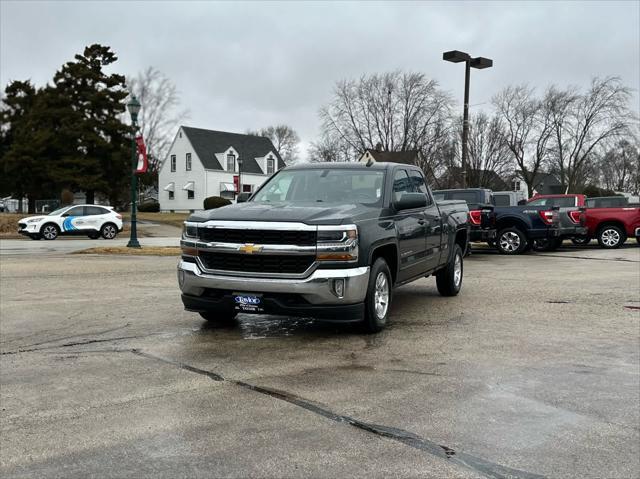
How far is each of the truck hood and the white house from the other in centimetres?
5021

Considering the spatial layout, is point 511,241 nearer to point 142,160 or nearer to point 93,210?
point 142,160

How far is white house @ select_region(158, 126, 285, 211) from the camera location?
2296 inches

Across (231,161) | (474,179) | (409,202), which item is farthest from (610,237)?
(231,161)

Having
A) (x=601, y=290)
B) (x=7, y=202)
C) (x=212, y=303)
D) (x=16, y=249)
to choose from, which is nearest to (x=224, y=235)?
(x=212, y=303)

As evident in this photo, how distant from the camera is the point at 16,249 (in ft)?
69.9

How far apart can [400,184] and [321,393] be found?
3.98 meters

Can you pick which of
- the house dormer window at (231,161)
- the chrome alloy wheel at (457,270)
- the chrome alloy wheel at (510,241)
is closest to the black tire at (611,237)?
the chrome alloy wheel at (510,241)

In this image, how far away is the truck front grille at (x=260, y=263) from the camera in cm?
625

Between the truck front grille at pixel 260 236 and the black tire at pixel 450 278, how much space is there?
13.1 ft

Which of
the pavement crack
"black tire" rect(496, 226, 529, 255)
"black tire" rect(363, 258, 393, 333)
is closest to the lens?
the pavement crack

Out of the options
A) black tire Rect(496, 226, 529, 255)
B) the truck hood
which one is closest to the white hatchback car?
black tire Rect(496, 226, 529, 255)

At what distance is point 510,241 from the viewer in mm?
18766

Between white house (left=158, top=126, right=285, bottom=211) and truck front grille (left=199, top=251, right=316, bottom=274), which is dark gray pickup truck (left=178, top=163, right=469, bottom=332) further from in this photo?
white house (left=158, top=126, right=285, bottom=211)

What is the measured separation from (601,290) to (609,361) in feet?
16.9
